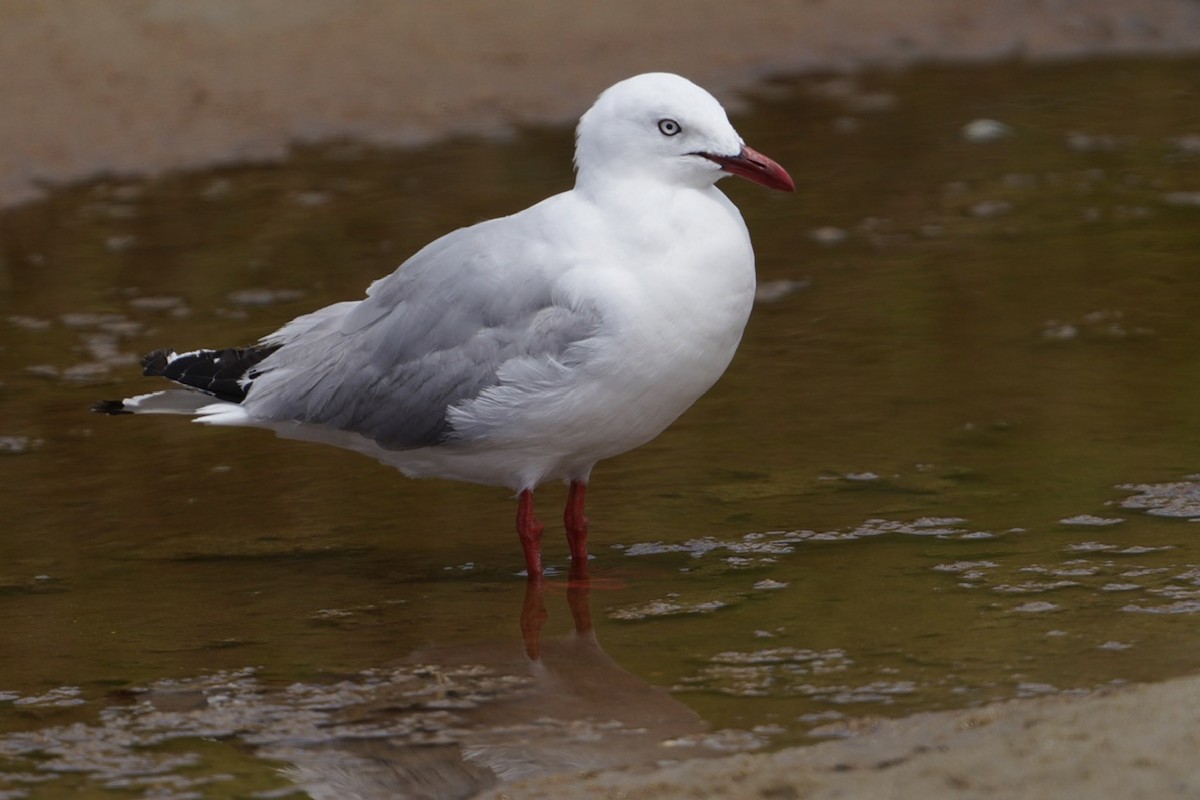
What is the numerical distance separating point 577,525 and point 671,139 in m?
1.14

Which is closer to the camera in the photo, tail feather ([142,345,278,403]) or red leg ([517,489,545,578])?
red leg ([517,489,545,578])

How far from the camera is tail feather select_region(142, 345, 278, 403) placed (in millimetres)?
5934

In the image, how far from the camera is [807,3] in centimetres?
1143

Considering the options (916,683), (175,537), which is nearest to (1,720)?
(175,537)

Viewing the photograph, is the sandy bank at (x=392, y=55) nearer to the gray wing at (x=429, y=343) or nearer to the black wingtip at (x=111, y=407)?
the black wingtip at (x=111, y=407)

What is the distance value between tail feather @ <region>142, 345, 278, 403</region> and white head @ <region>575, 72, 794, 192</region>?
1.31 meters

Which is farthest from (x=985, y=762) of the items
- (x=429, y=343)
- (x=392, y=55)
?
(x=392, y=55)

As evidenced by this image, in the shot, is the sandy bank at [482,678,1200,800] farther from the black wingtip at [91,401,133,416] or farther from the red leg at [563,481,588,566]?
the black wingtip at [91,401,133,416]

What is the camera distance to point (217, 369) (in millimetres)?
5980

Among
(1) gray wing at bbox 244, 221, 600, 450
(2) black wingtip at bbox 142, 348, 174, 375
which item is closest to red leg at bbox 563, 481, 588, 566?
(1) gray wing at bbox 244, 221, 600, 450

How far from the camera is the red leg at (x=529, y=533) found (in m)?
5.54

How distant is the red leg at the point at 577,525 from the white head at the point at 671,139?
91cm

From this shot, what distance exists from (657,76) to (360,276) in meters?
3.07

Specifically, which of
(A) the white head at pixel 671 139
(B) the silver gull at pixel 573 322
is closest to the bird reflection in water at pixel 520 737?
(B) the silver gull at pixel 573 322
